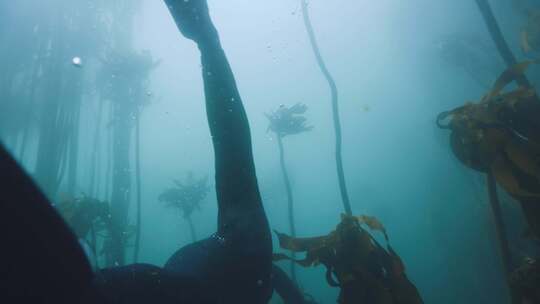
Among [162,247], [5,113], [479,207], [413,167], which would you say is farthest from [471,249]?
[162,247]

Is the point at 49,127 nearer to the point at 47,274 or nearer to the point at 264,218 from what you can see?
the point at 264,218

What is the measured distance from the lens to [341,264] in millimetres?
3418

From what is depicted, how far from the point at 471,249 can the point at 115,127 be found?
2127 cm

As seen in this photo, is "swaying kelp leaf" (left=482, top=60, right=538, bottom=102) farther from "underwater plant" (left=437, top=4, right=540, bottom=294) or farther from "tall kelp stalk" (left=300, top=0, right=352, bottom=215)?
"tall kelp stalk" (left=300, top=0, right=352, bottom=215)

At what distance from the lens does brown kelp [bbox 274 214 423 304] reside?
10.4 feet

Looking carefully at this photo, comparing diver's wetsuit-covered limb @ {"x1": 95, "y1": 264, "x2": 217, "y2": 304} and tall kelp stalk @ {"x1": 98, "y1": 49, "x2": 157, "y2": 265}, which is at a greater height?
tall kelp stalk @ {"x1": 98, "y1": 49, "x2": 157, "y2": 265}

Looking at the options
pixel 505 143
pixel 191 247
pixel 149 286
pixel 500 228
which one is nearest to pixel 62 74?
pixel 191 247

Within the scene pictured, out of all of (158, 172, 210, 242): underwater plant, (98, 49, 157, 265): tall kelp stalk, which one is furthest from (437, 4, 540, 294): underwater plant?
(158, 172, 210, 242): underwater plant

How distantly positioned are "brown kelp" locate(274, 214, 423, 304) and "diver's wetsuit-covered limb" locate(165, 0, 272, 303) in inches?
38.4

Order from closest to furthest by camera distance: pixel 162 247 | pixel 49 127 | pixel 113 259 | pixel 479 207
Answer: pixel 113 259, pixel 49 127, pixel 479 207, pixel 162 247

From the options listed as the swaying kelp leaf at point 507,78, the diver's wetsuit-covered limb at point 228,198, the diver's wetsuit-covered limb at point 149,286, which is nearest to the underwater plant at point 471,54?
the swaying kelp leaf at point 507,78

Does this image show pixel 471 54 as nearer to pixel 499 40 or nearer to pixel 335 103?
pixel 335 103

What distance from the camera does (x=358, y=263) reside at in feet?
11.0

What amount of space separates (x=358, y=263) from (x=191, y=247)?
184 centimetres
